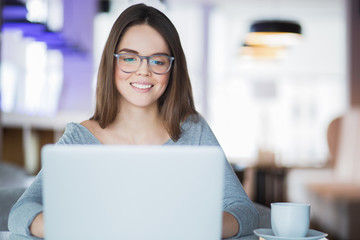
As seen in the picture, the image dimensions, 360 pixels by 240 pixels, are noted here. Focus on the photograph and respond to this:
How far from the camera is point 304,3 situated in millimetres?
9359

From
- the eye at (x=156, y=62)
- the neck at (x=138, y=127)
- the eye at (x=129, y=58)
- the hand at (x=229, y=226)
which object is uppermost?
the eye at (x=129, y=58)

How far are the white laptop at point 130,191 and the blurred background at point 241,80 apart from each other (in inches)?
76.2

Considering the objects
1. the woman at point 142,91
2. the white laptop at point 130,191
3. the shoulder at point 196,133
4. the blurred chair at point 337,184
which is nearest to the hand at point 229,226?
the woman at point 142,91

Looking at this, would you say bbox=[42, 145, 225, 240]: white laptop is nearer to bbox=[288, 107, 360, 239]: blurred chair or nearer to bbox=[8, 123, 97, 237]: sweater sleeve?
bbox=[8, 123, 97, 237]: sweater sleeve

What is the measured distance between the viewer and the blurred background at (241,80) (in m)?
5.68

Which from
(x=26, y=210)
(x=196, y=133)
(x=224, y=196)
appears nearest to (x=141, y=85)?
(x=196, y=133)

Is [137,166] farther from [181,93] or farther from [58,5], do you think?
[58,5]

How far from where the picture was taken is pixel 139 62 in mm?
1459

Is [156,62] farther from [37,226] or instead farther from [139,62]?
[37,226]

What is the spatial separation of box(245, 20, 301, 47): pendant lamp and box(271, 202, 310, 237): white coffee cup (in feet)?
16.4

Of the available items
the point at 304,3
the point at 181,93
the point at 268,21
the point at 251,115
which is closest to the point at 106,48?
the point at 181,93

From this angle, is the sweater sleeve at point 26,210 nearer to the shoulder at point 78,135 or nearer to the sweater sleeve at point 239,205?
the shoulder at point 78,135

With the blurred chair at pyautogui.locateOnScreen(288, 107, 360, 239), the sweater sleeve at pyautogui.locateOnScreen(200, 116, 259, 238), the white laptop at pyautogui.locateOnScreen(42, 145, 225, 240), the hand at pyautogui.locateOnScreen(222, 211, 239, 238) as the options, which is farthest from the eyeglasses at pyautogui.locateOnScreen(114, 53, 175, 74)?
the blurred chair at pyautogui.locateOnScreen(288, 107, 360, 239)

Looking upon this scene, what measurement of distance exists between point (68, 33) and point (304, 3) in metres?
3.98
